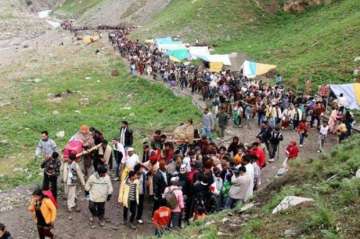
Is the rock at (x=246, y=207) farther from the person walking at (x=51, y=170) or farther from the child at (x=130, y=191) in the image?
the person walking at (x=51, y=170)

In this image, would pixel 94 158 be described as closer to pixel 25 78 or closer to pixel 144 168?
pixel 144 168

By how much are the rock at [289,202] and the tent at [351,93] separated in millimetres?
15372

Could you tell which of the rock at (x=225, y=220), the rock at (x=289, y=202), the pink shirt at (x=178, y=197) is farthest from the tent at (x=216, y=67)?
the rock at (x=289, y=202)

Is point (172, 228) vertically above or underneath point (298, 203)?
underneath

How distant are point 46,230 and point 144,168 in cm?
301

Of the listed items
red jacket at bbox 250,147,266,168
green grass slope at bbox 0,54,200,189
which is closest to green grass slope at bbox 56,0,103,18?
green grass slope at bbox 0,54,200,189

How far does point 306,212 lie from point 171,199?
3.52m

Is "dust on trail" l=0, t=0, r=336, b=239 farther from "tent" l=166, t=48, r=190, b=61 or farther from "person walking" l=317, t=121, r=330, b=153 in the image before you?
"tent" l=166, t=48, r=190, b=61

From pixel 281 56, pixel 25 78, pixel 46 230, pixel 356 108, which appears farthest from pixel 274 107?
pixel 25 78

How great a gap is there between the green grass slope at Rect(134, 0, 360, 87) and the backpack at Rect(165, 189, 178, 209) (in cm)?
2129

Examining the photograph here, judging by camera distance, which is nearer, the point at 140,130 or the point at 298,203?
the point at 298,203

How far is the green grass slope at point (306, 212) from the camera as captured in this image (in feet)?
30.3

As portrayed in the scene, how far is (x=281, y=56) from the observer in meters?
40.1

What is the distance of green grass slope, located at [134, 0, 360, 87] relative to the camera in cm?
3441
